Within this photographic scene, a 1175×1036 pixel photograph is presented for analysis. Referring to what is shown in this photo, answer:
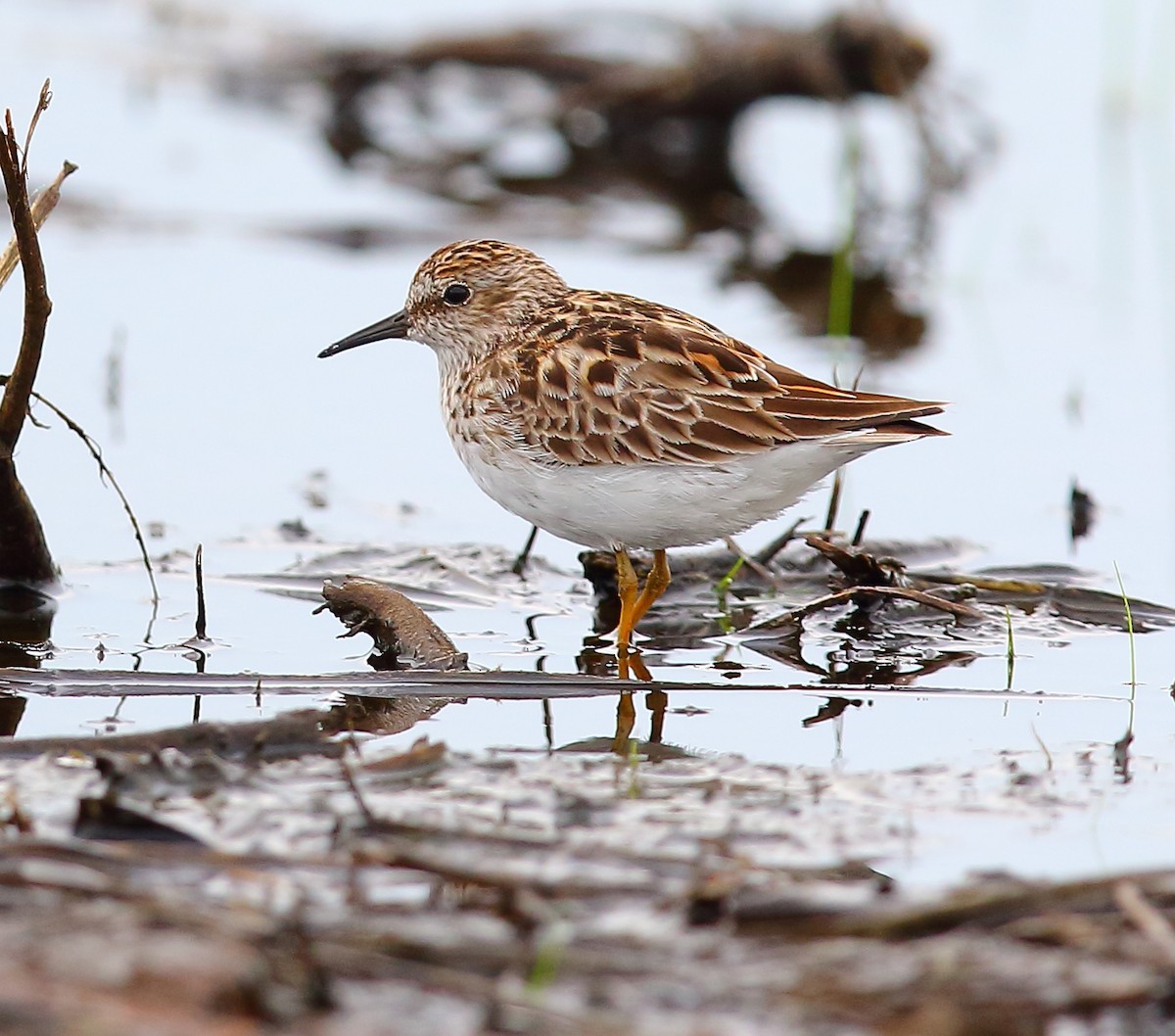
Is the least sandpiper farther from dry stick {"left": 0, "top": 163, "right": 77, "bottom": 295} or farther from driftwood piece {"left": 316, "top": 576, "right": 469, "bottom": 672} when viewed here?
dry stick {"left": 0, "top": 163, "right": 77, "bottom": 295}

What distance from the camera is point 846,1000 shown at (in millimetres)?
3545

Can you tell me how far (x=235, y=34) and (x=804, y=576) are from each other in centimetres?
1109

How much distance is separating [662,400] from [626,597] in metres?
0.75

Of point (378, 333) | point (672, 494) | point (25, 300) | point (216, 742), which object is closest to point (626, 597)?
point (672, 494)

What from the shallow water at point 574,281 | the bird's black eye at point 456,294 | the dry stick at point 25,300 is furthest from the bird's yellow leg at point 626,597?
the dry stick at point 25,300

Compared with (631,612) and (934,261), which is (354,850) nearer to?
(631,612)

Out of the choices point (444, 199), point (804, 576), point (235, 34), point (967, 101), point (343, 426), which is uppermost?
point (235, 34)

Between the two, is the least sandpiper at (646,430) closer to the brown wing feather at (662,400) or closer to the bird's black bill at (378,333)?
the brown wing feather at (662,400)

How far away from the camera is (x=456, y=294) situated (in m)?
7.23

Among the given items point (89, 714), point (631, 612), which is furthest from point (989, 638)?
point (89, 714)

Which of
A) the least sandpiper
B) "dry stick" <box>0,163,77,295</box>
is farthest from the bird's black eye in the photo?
"dry stick" <box>0,163,77,295</box>

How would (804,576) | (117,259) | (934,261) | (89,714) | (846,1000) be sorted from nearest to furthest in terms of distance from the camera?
(846,1000) < (89,714) < (804,576) < (117,259) < (934,261)

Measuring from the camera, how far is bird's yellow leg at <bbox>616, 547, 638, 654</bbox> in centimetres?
641

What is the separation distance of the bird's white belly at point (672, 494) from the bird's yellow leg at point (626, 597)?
→ 0.21 metres
